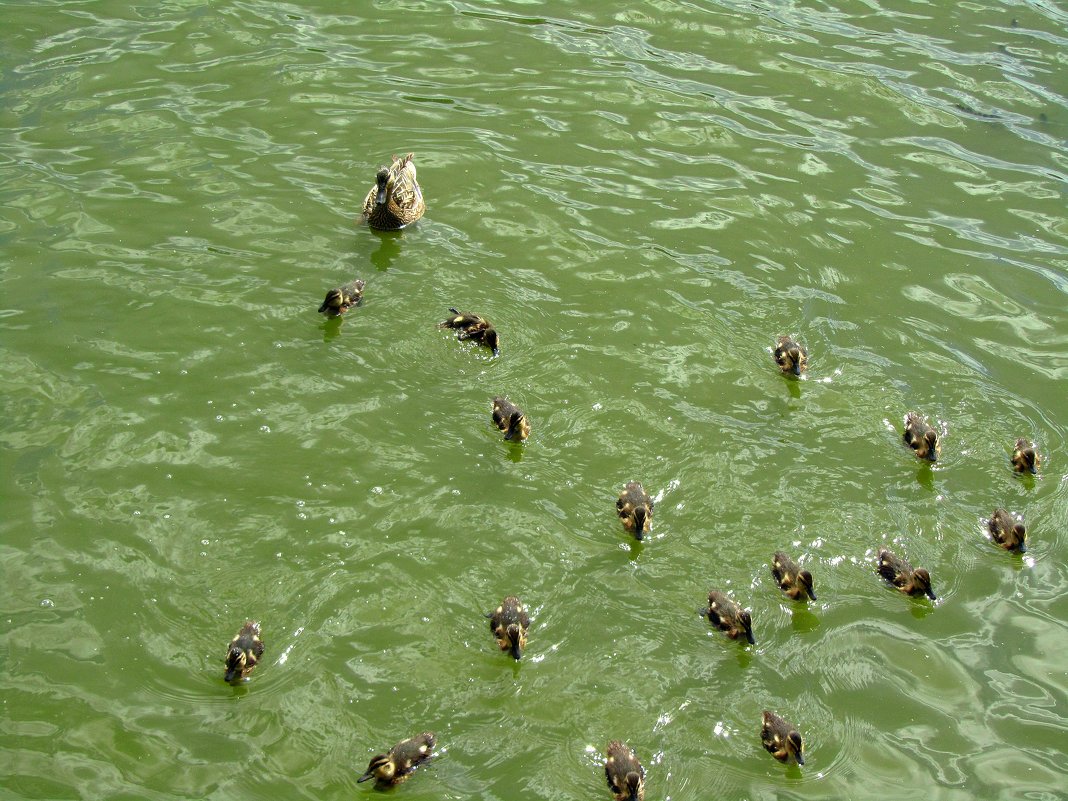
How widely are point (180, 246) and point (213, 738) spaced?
517 cm

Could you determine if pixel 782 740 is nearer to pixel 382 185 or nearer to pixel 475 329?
pixel 475 329

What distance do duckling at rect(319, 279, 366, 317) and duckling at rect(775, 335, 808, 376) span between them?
12.0 feet

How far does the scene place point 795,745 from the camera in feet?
19.1

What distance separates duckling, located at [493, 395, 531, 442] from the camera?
7625 mm

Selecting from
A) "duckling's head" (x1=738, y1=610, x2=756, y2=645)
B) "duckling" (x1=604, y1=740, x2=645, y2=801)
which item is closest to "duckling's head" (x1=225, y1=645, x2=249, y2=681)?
"duckling" (x1=604, y1=740, x2=645, y2=801)

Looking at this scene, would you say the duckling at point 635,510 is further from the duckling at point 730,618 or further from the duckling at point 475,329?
the duckling at point 475,329

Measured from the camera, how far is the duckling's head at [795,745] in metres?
5.81

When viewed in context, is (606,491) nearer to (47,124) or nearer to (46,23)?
(47,124)

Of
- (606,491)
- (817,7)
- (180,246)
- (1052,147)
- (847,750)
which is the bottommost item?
(847,750)

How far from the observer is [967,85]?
13.0 meters

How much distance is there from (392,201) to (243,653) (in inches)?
200

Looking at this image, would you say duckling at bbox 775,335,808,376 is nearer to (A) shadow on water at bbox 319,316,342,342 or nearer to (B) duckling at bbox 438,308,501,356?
(B) duckling at bbox 438,308,501,356

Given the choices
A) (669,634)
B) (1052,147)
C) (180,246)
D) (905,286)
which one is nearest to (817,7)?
(1052,147)

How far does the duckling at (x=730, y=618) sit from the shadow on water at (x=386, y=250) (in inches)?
182
